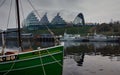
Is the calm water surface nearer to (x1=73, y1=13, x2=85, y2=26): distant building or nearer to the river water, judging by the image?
the river water

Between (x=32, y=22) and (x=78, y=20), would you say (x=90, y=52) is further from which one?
(x=78, y=20)

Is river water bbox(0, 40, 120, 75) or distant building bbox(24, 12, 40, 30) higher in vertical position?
distant building bbox(24, 12, 40, 30)

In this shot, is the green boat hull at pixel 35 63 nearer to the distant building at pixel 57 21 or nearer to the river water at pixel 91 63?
the river water at pixel 91 63

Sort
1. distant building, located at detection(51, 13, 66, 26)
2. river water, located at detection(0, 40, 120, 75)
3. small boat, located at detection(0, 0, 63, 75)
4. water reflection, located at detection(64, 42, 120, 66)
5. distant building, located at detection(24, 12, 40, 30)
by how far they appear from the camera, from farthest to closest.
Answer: distant building, located at detection(51, 13, 66, 26) < distant building, located at detection(24, 12, 40, 30) < water reflection, located at detection(64, 42, 120, 66) < river water, located at detection(0, 40, 120, 75) < small boat, located at detection(0, 0, 63, 75)

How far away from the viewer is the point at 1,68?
1888 centimetres

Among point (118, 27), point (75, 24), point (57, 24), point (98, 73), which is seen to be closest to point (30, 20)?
point (57, 24)

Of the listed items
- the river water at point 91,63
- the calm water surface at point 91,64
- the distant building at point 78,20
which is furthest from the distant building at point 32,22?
the calm water surface at point 91,64

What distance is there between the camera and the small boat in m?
18.8

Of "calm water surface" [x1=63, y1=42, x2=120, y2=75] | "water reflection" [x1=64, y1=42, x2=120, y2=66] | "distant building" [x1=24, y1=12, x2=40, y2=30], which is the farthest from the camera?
"distant building" [x1=24, y1=12, x2=40, y2=30]

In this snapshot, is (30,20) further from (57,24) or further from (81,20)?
(81,20)

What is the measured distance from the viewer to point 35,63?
1908 cm

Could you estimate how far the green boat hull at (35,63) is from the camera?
1880 centimetres

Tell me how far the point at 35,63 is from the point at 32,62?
0.86ft

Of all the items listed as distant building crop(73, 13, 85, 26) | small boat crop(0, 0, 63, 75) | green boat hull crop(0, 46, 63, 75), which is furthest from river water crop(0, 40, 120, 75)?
distant building crop(73, 13, 85, 26)
